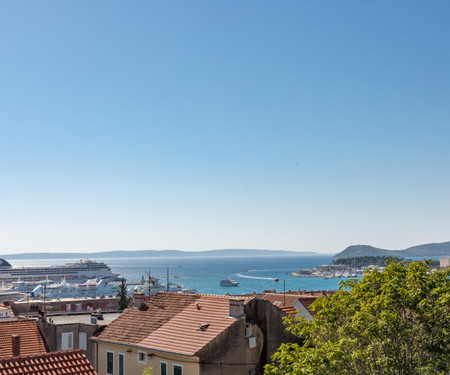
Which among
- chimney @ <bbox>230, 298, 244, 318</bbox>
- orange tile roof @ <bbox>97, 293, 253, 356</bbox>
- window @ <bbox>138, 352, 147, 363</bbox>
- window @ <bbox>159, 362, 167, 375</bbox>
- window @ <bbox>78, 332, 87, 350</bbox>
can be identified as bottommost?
window @ <bbox>78, 332, 87, 350</bbox>

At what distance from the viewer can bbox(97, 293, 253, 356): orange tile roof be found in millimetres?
27562

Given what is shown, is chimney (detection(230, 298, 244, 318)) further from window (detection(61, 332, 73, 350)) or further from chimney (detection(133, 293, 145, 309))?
window (detection(61, 332, 73, 350))

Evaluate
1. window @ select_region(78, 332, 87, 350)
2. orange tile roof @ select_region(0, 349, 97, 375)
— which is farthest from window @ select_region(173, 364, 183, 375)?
window @ select_region(78, 332, 87, 350)

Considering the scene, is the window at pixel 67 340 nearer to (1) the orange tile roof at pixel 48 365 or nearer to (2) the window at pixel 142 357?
(2) the window at pixel 142 357

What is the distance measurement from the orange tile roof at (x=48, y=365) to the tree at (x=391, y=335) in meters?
7.54

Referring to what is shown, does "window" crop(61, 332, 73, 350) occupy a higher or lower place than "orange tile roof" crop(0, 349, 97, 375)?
lower

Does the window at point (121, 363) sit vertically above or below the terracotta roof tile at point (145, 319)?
below

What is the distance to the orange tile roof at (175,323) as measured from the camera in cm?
2756

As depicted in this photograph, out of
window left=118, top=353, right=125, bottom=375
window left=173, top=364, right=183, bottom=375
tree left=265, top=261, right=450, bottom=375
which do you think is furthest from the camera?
window left=118, top=353, right=125, bottom=375

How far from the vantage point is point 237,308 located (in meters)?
28.3

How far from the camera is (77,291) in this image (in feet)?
635

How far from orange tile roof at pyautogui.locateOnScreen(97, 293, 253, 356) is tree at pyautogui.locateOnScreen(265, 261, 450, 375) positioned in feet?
23.1

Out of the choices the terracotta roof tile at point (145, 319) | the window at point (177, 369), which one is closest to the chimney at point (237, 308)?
the window at point (177, 369)

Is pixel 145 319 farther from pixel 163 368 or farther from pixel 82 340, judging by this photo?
pixel 82 340
